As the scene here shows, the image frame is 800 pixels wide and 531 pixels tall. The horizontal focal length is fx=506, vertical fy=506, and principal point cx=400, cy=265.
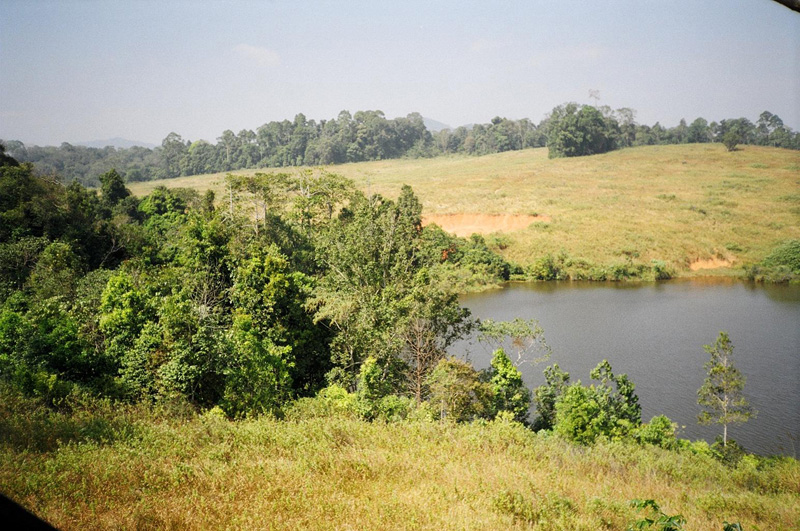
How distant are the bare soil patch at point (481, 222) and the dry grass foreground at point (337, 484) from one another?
36780 mm

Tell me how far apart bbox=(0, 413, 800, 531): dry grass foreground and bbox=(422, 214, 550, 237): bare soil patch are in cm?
3678

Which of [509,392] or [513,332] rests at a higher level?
[513,332]

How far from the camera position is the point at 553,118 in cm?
7788

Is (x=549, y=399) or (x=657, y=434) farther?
(x=549, y=399)

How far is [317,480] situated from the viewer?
4.00 metres

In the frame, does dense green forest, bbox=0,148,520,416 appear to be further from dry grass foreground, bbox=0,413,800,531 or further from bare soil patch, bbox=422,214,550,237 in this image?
bare soil patch, bbox=422,214,550,237

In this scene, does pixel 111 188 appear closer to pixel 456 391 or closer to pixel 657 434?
pixel 456 391

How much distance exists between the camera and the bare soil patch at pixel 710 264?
3475 centimetres

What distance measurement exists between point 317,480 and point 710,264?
38244 mm

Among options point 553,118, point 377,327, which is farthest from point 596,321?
point 553,118

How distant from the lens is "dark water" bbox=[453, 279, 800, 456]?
13266 millimetres

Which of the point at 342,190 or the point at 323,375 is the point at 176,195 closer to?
the point at 342,190

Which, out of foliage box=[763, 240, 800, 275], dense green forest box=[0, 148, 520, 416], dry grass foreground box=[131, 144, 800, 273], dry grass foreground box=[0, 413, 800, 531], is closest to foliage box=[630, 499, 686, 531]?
dry grass foreground box=[0, 413, 800, 531]

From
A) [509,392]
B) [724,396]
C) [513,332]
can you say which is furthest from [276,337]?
[724,396]
